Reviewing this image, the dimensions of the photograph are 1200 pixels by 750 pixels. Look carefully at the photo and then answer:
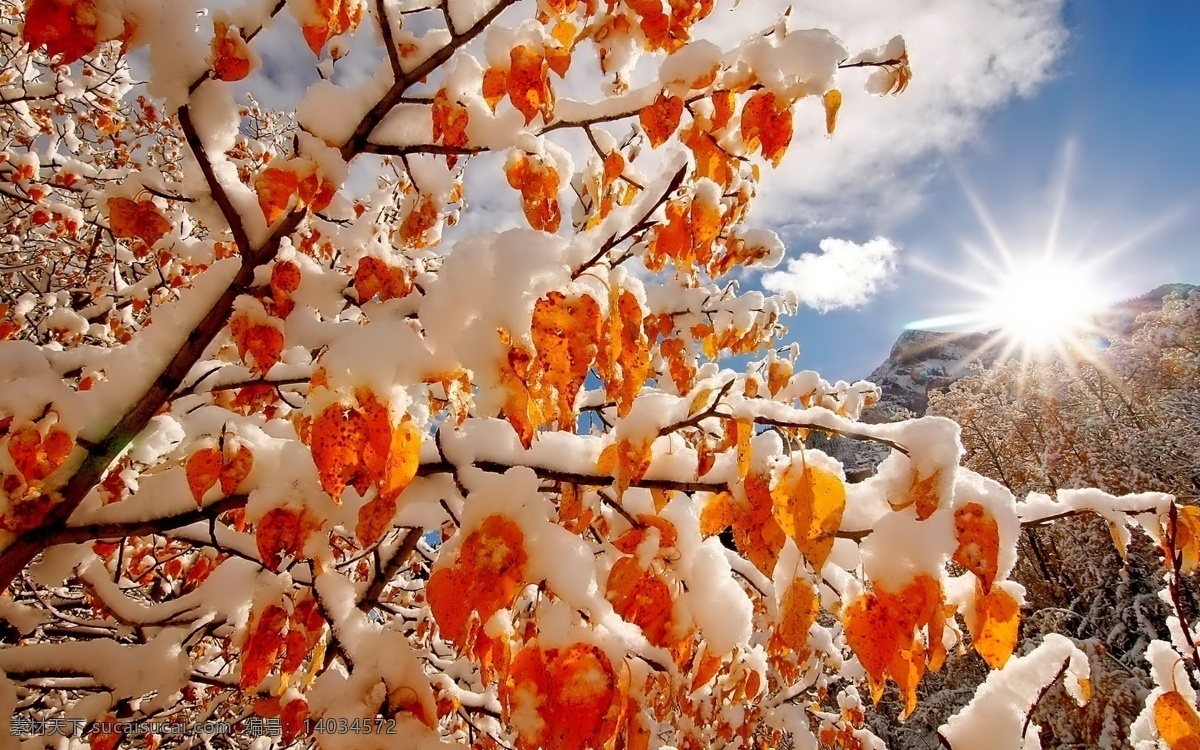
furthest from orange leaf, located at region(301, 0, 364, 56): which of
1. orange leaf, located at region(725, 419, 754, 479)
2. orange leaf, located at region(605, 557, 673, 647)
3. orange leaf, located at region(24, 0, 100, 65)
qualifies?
orange leaf, located at region(605, 557, 673, 647)

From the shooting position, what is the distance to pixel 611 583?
1.22 metres

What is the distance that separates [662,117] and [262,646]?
169 centimetres

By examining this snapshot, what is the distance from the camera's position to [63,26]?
1.08m

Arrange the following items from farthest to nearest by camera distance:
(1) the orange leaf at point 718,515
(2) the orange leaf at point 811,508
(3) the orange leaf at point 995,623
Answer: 1. (1) the orange leaf at point 718,515
2. (3) the orange leaf at point 995,623
3. (2) the orange leaf at point 811,508

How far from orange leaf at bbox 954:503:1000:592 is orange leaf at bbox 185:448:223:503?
152 cm

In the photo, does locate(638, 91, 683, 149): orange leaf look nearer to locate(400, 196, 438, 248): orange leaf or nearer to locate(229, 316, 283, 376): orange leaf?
locate(400, 196, 438, 248): orange leaf

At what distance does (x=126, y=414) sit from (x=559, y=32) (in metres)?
1.51

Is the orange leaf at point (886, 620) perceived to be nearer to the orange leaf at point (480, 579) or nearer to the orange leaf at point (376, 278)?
the orange leaf at point (480, 579)

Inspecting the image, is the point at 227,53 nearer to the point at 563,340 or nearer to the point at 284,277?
the point at 284,277

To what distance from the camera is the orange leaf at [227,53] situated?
4.31 feet

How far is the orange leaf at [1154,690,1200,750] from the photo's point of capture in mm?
1350

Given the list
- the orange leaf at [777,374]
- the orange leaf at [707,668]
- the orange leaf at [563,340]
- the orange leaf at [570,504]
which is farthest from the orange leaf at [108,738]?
the orange leaf at [777,374]

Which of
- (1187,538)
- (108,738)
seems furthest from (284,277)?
(1187,538)

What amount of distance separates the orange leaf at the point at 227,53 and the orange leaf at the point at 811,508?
5.01 ft
